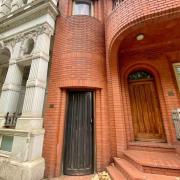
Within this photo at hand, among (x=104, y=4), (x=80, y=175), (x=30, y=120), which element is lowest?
(x=80, y=175)

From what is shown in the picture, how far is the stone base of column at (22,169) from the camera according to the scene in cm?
309

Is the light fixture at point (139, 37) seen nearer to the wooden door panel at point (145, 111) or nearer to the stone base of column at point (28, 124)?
the wooden door panel at point (145, 111)

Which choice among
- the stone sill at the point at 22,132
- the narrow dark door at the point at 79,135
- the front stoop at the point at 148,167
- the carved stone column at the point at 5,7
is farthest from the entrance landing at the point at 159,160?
the carved stone column at the point at 5,7

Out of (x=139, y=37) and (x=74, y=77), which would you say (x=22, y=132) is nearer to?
(x=74, y=77)

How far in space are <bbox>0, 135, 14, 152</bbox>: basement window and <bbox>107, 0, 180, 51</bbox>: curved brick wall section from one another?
176 inches

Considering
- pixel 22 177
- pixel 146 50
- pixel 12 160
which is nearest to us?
pixel 22 177

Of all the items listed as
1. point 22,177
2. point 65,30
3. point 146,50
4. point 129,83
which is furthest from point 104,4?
point 22,177

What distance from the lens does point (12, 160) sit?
338 centimetres

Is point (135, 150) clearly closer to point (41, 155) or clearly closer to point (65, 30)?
point (41, 155)

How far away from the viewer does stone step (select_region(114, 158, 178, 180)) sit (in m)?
2.61

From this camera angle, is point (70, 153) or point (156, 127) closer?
point (70, 153)

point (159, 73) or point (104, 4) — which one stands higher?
point (104, 4)

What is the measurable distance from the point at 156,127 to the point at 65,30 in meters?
4.99

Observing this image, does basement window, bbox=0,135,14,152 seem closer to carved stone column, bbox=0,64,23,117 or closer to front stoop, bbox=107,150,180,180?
carved stone column, bbox=0,64,23,117
